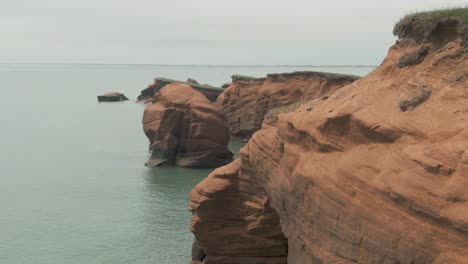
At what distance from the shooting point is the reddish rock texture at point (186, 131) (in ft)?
155

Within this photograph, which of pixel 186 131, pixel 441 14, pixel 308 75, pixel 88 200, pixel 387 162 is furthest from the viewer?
pixel 308 75

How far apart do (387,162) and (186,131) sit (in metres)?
37.6

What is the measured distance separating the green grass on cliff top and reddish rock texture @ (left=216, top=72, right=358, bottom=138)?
39176 millimetres

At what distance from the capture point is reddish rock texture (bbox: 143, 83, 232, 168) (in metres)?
47.2

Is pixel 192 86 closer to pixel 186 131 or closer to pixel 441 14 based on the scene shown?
pixel 186 131

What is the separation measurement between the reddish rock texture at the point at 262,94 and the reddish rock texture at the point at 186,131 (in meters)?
11.8

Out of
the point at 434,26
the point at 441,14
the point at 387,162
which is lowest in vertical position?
the point at 387,162

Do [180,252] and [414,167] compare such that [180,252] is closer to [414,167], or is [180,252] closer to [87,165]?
[414,167]

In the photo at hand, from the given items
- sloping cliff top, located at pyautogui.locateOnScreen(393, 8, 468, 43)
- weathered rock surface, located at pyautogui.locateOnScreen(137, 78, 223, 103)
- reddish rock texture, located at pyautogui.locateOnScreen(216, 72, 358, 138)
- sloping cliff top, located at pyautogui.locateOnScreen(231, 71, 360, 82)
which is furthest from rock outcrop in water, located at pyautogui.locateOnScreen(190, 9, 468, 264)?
weathered rock surface, located at pyautogui.locateOnScreen(137, 78, 223, 103)

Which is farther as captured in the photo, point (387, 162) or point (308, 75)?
point (308, 75)

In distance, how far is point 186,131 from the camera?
157 ft

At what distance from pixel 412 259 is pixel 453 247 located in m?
0.86

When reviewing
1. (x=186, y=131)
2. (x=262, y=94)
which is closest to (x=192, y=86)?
(x=262, y=94)

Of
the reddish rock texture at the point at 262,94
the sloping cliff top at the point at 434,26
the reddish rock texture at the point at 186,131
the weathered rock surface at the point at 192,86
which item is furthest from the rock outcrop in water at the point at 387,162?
the weathered rock surface at the point at 192,86
